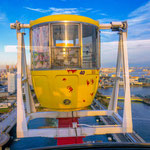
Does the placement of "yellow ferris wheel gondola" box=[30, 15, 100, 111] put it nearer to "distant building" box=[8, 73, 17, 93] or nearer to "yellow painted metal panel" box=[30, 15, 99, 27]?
"yellow painted metal panel" box=[30, 15, 99, 27]

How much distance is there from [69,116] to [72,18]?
40.9 inches

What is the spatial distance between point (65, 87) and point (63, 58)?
25 cm

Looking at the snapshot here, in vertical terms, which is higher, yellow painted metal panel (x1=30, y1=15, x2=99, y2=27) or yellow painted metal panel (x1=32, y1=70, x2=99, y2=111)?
yellow painted metal panel (x1=30, y1=15, x2=99, y2=27)

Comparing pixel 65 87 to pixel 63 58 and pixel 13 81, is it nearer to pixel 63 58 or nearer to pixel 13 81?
pixel 63 58

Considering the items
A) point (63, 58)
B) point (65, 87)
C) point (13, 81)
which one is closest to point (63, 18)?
point (63, 58)

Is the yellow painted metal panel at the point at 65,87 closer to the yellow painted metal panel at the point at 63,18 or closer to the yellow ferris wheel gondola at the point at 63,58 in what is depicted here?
the yellow ferris wheel gondola at the point at 63,58

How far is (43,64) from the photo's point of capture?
1337 millimetres

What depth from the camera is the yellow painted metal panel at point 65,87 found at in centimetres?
131

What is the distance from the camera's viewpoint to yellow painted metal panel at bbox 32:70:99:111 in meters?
1.31

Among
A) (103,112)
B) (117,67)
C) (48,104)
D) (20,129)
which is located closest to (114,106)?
(103,112)

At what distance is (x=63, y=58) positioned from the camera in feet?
4.25

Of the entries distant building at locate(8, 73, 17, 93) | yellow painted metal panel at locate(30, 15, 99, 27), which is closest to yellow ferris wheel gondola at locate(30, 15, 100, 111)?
yellow painted metal panel at locate(30, 15, 99, 27)

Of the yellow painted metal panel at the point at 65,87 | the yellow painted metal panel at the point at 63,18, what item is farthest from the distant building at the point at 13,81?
the yellow painted metal panel at the point at 63,18

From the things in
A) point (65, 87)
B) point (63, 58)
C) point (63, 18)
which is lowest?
point (65, 87)
